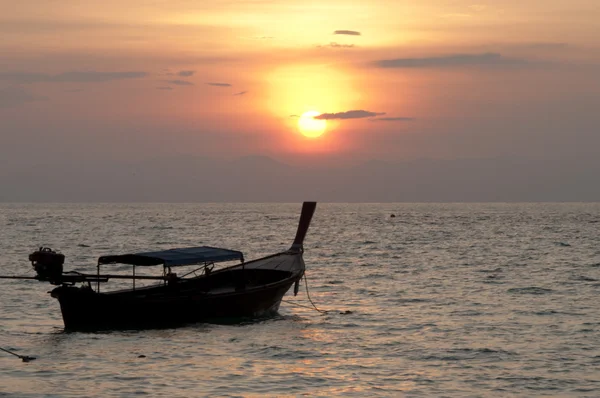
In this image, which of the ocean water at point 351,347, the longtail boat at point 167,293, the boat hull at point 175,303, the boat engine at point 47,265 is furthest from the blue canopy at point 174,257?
the ocean water at point 351,347

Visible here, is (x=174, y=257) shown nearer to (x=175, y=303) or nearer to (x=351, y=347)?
(x=175, y=303)

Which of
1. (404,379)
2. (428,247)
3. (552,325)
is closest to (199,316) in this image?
(404,379)

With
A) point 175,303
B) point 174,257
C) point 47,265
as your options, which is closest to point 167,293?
point 175,303

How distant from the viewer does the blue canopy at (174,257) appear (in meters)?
28.8

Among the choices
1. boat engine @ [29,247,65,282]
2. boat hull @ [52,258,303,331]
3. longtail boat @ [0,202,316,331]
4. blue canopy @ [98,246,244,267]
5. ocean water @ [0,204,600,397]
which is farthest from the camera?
blue canopy @ [98,246,244,267]

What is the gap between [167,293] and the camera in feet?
104

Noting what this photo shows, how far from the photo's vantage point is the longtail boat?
27969mm

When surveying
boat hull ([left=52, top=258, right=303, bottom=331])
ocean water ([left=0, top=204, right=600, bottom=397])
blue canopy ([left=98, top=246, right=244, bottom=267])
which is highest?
blue canopy ([left=98, top=246, right=244, bottom=267])

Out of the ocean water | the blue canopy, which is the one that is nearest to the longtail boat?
the blue canopy

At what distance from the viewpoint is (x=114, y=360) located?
968 inches

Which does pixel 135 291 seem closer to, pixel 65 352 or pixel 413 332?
pixel 65 352

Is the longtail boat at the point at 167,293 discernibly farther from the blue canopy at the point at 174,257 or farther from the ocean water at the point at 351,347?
the ocean water at the point at 351,347

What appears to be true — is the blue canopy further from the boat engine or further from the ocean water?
the ocean water

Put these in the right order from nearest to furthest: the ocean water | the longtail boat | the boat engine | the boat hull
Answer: the ocean water < the boat engine < the longtail boat < the boat hull
